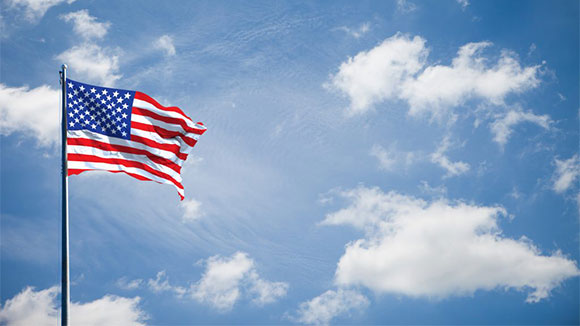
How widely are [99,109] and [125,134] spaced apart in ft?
5.38

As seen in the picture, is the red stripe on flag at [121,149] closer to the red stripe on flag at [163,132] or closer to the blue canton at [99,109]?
the blue canton at [99,109]

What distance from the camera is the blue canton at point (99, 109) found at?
75.4 ft

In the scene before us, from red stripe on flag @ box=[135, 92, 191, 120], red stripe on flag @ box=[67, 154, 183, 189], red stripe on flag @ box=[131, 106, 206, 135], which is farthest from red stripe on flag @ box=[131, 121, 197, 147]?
red stripe on flag @ box=[67, 154, 183, 189]

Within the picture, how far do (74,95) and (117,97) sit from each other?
6.20 ft

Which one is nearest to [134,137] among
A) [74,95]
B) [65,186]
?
[74,95]

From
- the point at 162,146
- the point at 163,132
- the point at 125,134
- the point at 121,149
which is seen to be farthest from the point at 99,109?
the point at 162,146

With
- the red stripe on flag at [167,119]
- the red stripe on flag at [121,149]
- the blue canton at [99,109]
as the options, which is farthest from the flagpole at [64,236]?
the red stripe on flag at [167,119]

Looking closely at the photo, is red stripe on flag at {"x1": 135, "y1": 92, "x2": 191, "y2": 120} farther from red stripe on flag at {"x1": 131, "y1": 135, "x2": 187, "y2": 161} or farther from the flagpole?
the flagpole

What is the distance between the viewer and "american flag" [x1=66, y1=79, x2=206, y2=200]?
22750mm

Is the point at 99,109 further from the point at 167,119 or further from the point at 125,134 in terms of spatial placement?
the point at 167,119

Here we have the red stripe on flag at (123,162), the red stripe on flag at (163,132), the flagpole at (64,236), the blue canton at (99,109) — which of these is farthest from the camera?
the red stripe on flag at (163,132)

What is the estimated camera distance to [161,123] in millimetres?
25344

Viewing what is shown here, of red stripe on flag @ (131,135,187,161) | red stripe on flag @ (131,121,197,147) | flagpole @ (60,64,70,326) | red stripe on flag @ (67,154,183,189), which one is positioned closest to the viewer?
flagpole @ (60,64,70,326)

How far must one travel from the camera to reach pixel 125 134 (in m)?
24.0
